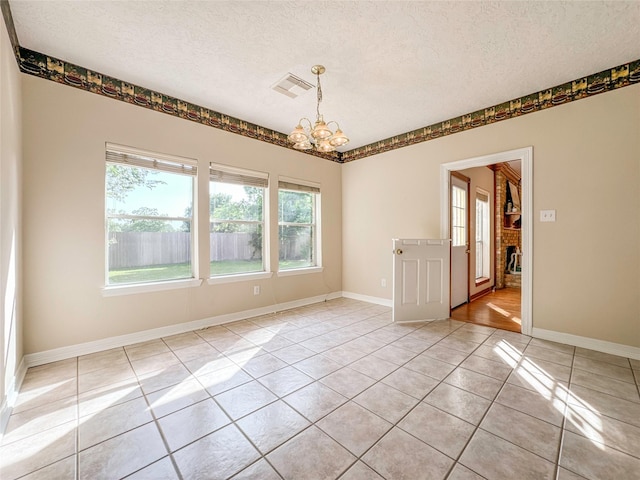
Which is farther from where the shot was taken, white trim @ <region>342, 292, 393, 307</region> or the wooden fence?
white trim @ <region>342, 292, 393, 307</region>

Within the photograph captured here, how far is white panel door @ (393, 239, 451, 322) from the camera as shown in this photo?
3.71 meters

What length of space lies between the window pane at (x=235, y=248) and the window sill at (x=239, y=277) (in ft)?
0.27

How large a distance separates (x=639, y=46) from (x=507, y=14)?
142 cm

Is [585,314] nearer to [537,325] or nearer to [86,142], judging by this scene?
[537,325]

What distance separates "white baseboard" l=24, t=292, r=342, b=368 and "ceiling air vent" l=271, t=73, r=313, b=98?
2.92 meters

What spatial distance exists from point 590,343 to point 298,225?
3940 millimetres

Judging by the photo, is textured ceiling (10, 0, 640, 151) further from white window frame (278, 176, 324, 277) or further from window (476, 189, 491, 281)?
window (476, 189, 491, 281)

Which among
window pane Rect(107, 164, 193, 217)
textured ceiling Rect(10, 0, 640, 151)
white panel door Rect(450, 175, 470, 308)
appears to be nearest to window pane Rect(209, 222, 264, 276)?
window pane Rect(107, 164, 193, 217)

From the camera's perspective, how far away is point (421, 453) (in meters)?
1.47

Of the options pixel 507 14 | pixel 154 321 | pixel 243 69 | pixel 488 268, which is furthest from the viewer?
pixel 488 268

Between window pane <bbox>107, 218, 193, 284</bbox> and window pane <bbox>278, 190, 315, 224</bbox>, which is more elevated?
window pane <bbox>278, 190, 315, 224</bbox>

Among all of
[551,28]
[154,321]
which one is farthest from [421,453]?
[551,28]

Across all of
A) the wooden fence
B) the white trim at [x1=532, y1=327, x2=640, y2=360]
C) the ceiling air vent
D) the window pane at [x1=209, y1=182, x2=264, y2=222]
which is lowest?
the white trim at [x1=532, y1=327, x2=640, y2=360]

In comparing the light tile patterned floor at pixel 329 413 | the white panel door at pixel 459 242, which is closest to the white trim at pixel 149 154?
the light tile patterned floor at pixel 329 413
